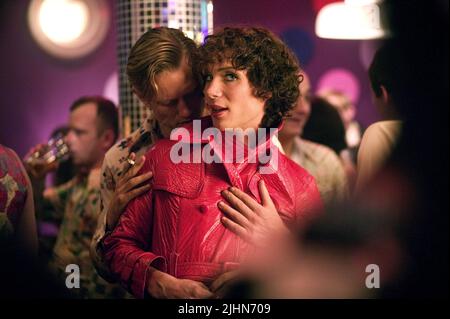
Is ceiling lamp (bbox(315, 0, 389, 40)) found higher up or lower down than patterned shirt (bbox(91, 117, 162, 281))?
higher up

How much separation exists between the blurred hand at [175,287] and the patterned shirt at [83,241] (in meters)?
0.68

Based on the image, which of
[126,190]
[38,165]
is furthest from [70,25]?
[126,190]

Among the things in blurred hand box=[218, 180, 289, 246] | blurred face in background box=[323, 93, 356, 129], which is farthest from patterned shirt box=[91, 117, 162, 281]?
blurred face in background box=[323, 93, 356, 129]

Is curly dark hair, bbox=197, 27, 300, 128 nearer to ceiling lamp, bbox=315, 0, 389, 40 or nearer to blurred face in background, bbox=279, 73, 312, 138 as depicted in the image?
ceiling lamp, bbox=315, 0, 389, 40

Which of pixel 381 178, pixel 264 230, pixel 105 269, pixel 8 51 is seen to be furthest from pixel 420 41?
pixel 8 51

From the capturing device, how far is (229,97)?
6.66 feet

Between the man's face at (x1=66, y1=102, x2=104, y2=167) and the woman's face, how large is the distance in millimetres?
850

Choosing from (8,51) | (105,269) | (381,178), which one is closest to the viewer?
(105,269)

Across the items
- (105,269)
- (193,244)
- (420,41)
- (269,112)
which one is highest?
(420,41)

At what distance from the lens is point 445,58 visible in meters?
2.56

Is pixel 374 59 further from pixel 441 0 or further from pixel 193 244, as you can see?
pixel 193 244

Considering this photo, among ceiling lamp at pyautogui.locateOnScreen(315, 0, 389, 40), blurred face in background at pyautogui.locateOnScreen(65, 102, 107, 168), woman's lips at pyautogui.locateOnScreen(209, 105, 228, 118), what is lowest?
blurred face in background at pyautogui.locateOnScreen(65, 102, 107, 168)

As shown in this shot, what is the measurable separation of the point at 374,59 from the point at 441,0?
0.32m

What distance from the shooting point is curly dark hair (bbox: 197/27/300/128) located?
80.2 inches
